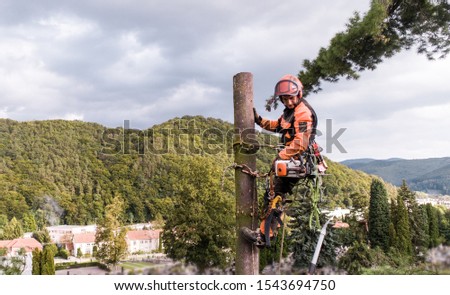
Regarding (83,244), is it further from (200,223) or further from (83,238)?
(200,223)

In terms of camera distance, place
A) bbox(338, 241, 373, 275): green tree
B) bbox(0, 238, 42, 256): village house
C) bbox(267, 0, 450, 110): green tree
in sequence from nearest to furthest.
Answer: bbox(267, 0, 450, 110): green tree < bbox(338, 241, 373, 275): green tree < bbox(0, 238, 42, 256): village house

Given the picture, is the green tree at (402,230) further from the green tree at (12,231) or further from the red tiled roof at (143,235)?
the green tree at (12,231)

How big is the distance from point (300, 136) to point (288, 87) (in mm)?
457

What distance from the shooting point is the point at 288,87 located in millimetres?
3510

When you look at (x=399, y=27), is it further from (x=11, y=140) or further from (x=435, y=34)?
(x=11, y=140)

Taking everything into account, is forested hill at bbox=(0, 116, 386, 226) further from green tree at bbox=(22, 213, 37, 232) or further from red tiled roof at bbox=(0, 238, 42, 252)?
red tiled roof at bbox=(0, 238, 42, 252)

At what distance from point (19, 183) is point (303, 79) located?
80.1 m

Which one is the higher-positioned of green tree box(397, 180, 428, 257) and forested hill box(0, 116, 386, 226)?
forested hill box(0, 116, 386, 226)

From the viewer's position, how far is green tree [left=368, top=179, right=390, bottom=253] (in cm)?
2574

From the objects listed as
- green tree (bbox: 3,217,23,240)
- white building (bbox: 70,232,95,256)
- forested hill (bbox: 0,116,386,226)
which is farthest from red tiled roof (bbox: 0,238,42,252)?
forested hill (bbox: 0,116,386,226)

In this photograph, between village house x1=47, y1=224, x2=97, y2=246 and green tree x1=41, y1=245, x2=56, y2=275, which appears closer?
green tree x1=41, y1=245, x2=56, y2=275

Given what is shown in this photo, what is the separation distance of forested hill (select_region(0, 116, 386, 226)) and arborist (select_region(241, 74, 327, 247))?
56.8 metres

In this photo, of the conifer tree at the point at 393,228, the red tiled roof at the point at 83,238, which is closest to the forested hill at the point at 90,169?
the red tiled roof at the point at 83,238
